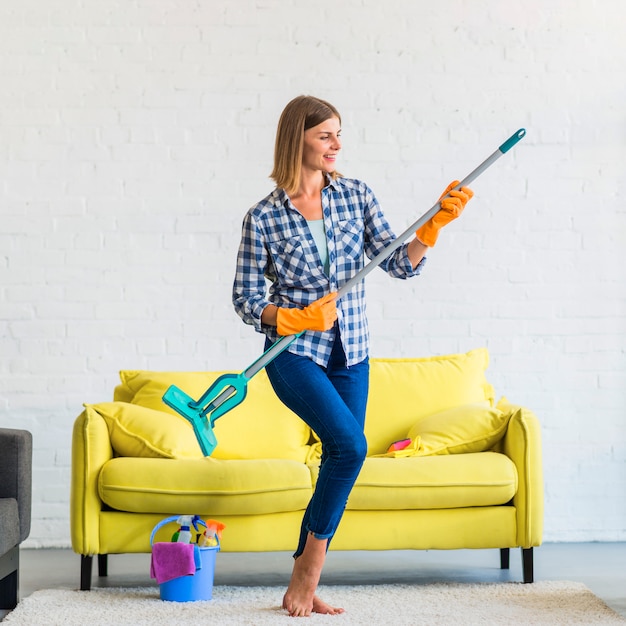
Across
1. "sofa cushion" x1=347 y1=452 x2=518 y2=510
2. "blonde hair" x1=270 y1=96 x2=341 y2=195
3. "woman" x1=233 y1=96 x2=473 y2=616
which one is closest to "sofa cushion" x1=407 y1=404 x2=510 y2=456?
"sofa cushion" x1=347 y1=452 x2=518 y2=510

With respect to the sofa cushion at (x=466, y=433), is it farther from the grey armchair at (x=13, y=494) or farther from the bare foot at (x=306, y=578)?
the grey armchair at (x=13, y=494)

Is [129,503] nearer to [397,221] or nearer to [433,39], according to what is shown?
[397,221]

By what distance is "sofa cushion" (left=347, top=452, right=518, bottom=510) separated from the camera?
9.95ft

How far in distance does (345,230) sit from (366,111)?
1.51 meters

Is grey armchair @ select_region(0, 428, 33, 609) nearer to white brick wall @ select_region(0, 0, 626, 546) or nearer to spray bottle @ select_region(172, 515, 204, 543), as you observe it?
spray bottle @ select_region(172, 515, 204, 543)

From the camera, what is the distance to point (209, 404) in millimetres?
2648

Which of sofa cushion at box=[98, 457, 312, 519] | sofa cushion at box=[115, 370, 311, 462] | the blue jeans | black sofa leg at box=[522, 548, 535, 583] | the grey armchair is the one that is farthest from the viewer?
sofa cushion at box=[115, 370, 311, 462]

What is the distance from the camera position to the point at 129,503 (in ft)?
9.78

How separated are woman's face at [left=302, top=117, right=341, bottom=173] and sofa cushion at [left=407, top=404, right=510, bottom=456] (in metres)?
1.05

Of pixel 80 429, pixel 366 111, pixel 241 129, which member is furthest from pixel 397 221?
pixel 80 429

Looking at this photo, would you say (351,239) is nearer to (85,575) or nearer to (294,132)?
(294,132)

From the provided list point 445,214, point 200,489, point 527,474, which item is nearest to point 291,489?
Result: point 200,489

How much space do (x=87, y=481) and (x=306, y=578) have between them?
2.64 ft

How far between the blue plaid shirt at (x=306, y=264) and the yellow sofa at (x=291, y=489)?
1.77 feet
